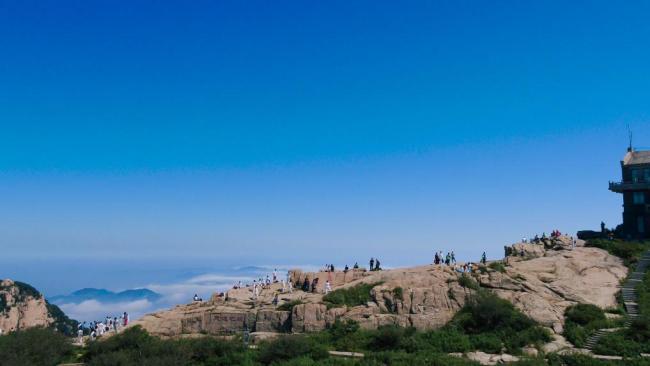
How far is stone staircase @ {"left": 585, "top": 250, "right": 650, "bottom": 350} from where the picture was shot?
1377 inches

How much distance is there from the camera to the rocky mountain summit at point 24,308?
116m

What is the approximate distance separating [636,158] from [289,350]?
186ft

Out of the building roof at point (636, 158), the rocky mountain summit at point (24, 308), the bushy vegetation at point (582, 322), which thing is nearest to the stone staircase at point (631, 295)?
the bushy vegetation at point (582, 322)

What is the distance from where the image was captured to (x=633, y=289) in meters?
44.6

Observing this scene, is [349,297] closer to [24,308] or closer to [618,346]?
[618,346]

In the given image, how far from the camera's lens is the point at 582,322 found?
38.2 metres

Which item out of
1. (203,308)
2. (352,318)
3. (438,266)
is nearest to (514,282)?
(438,266)

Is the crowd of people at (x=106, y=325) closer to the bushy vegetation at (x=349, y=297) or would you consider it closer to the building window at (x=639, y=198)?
the bushy vegetation at (x=349, y=297)

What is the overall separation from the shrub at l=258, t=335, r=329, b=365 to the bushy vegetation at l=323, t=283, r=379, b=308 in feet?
31.0

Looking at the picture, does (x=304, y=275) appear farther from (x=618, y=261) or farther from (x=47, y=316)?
(x=47, y=316)

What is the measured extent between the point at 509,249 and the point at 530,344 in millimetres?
26579

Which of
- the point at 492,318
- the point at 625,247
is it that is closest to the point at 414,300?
the point at 492,318

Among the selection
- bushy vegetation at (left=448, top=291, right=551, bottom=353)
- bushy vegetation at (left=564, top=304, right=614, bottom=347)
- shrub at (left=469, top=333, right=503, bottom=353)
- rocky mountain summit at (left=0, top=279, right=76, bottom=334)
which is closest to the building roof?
bushy vegetation at (left=564, top=304, right=614, bottom=347)

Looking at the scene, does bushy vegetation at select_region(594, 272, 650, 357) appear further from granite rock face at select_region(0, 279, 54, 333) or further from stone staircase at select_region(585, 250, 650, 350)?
granite rock face at select_region(0, 279, 54, 333)
